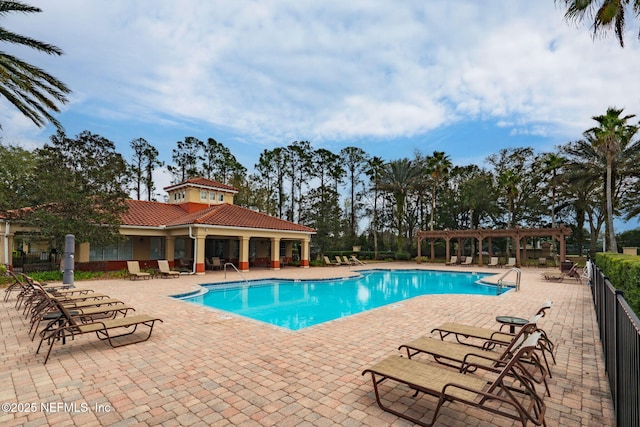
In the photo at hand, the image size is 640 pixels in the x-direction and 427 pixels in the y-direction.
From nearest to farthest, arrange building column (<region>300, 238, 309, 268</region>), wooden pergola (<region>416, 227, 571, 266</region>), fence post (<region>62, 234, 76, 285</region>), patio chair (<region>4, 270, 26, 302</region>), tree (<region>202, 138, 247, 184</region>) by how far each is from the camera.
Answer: patio chair (<region>4, 270, 26, 302</region>) → fence post (<region>62, 234, 76, 285</region>) → wooden pergola (<region>416, 227, 571, 266</region>) → building column (<region>300, 238, 309, 268</region>) → tree (<region>202, 138, 247, 184</region>)

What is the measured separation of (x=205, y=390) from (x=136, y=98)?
1658 cm

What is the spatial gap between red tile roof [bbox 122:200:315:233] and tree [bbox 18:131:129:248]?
1.59 metres

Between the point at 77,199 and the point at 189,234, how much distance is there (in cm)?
534

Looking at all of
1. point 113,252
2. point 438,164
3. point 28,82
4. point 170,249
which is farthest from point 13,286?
point 438,164

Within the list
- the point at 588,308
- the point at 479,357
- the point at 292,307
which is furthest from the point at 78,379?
the point at 588,308

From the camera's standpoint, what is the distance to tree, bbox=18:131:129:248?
588 inches

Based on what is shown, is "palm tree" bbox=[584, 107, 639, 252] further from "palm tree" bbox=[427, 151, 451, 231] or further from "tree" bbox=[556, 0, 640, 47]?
"tree" bbox=[556, 0, 640, 47]

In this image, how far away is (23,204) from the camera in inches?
637

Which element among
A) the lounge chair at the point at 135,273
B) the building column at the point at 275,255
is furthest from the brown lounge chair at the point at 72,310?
the building column at the point at 275,255

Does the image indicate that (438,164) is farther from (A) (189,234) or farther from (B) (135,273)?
(B) (135,273)

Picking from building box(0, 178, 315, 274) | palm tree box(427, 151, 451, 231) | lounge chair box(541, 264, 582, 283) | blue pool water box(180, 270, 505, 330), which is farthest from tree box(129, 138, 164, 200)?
lounge chair box(541, 264, 582, 283)

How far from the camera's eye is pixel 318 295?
14.0m

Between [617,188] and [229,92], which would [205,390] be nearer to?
[229,92]

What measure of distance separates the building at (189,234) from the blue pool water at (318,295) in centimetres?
408
